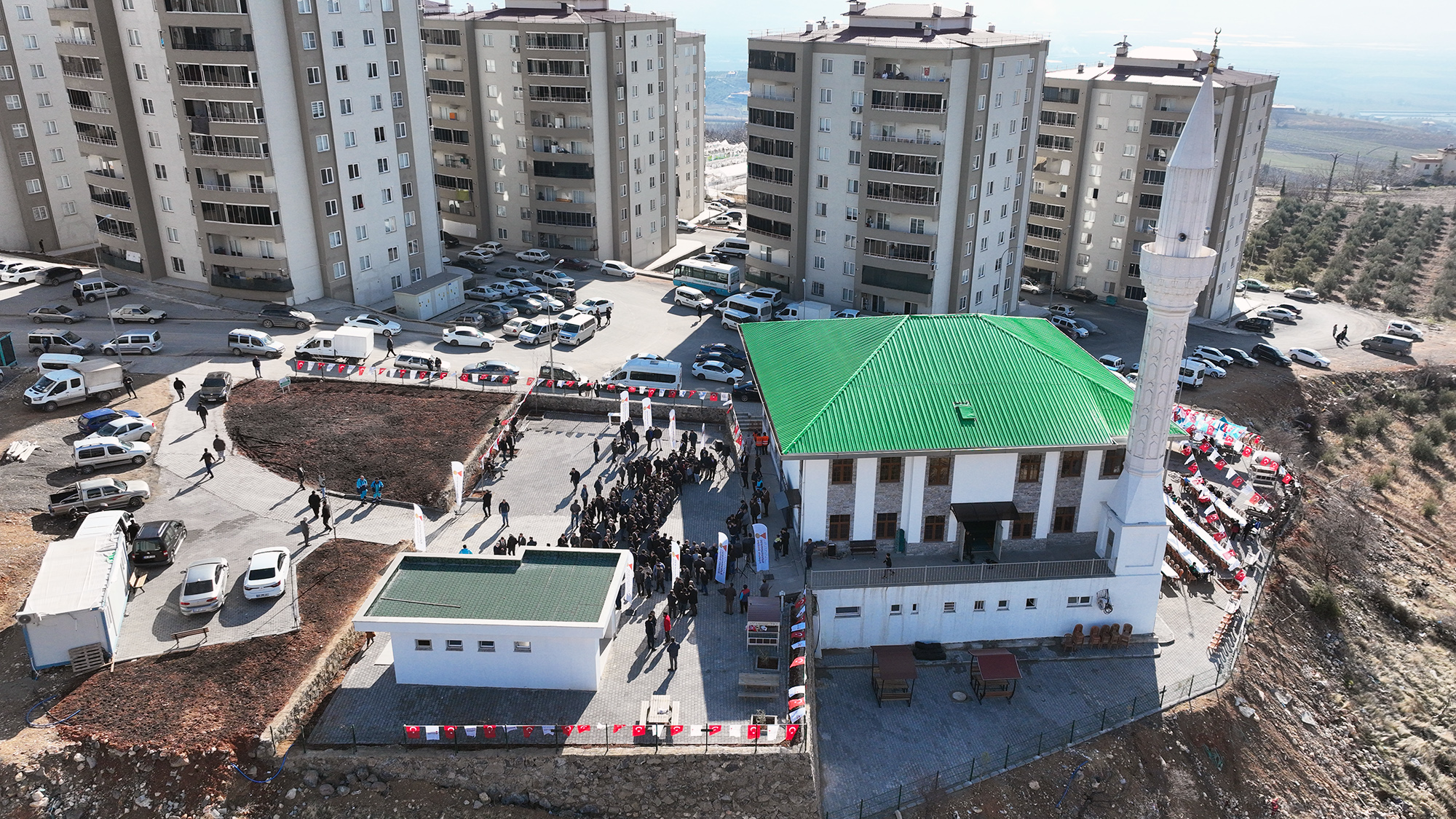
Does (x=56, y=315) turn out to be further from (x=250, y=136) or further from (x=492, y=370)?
(x=492, y=370)

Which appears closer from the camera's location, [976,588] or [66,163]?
[976,588]

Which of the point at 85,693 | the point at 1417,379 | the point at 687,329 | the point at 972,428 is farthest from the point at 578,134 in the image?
the point at 1417,379

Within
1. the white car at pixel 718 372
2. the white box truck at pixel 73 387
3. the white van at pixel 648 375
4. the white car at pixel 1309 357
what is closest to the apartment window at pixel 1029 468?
the white van at pixel 648 375

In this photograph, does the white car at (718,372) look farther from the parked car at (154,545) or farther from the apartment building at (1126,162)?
the apartment building at (1126,162)

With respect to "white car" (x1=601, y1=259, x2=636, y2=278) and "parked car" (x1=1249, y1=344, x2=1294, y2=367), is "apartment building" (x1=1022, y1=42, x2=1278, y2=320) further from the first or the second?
"white car" (x1=601, y1=259, x2=636, y2=278)

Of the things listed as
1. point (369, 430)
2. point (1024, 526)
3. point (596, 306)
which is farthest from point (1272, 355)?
point (369, 430)

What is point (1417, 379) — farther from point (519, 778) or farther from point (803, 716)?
point (519, 778)

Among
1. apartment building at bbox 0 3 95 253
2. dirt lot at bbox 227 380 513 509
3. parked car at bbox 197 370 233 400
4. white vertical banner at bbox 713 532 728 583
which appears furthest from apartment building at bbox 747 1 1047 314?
apartment building at bbox 0 3 95 253

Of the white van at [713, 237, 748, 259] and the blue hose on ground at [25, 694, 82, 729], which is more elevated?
the white van at [713, 237, 748, 259]
